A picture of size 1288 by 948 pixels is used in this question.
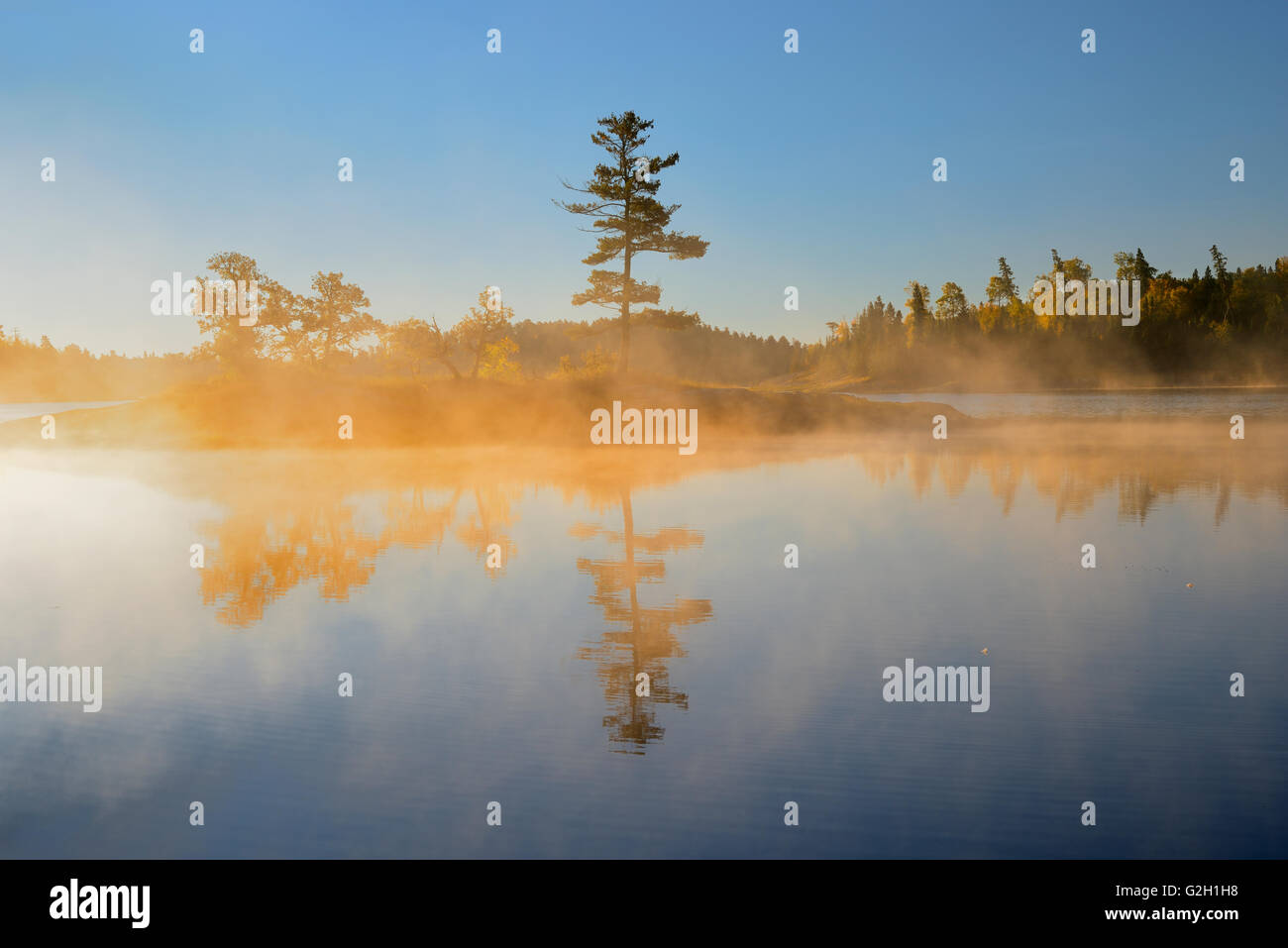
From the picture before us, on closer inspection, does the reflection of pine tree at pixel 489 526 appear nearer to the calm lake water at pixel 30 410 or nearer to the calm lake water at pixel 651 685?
the calm lake water at pixel 651 685

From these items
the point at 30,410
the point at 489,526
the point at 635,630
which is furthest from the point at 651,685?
the point at 30,410

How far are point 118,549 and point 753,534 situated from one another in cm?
1309

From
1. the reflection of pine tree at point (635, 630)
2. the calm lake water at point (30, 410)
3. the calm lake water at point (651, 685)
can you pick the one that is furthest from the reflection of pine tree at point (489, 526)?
the calm lake water at point (30, 410)

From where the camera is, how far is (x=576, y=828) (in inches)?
251

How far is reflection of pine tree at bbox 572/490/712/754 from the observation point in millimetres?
8414

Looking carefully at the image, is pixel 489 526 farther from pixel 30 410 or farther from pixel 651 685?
pixel 30 410

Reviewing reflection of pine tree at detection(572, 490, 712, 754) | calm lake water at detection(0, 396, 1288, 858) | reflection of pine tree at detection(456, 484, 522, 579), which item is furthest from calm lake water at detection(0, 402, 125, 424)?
reflection of pine tree at detection(572, 490, 712, 754)

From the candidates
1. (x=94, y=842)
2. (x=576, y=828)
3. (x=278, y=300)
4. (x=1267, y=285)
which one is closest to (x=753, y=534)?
(x=576, y=828)

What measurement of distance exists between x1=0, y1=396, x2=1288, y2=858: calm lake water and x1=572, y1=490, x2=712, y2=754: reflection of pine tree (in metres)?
0.06

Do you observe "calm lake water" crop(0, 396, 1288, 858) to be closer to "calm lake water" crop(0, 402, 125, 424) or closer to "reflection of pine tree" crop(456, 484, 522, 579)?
"reflection of pine tree" crop(456, 484, 522, 579)

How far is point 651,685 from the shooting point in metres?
9.38

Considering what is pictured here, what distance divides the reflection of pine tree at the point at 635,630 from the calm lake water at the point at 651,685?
6 cm

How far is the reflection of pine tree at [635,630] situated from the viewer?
27.6 feet
